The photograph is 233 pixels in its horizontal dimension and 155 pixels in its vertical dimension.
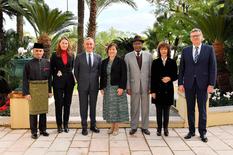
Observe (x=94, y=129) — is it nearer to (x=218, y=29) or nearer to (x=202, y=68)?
(x=202, y=68)

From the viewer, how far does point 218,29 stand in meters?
9.91

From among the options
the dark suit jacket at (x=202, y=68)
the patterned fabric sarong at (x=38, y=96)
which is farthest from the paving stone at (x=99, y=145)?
the dark suit jacket at (x=202, y=68)

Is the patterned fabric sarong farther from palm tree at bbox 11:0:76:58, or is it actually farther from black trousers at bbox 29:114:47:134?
palm tree at bbox 11:0:76:58

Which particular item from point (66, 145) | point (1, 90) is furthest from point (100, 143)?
point (1, 90)

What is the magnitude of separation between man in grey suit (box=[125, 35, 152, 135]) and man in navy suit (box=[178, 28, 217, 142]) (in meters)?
0.65

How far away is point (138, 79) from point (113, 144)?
1.33 metres

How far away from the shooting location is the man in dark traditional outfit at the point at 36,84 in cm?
704

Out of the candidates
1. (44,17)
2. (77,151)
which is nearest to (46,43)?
(44,17)

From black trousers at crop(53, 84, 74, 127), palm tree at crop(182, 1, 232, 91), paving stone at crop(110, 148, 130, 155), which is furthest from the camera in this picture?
palm tree at crop(182, 1, 232, 91)

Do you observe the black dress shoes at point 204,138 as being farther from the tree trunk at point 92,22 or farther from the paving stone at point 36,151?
the tree trunk at point 92,22

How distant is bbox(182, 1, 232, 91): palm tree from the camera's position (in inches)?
388

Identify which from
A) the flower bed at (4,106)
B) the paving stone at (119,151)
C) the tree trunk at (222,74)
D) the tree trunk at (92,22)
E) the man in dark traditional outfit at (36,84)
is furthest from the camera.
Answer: the tree trunk at (92,22)

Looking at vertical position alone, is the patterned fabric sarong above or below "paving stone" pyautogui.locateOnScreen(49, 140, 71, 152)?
above

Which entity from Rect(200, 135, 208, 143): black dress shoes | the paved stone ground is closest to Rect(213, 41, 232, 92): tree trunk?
the paved stone ground
